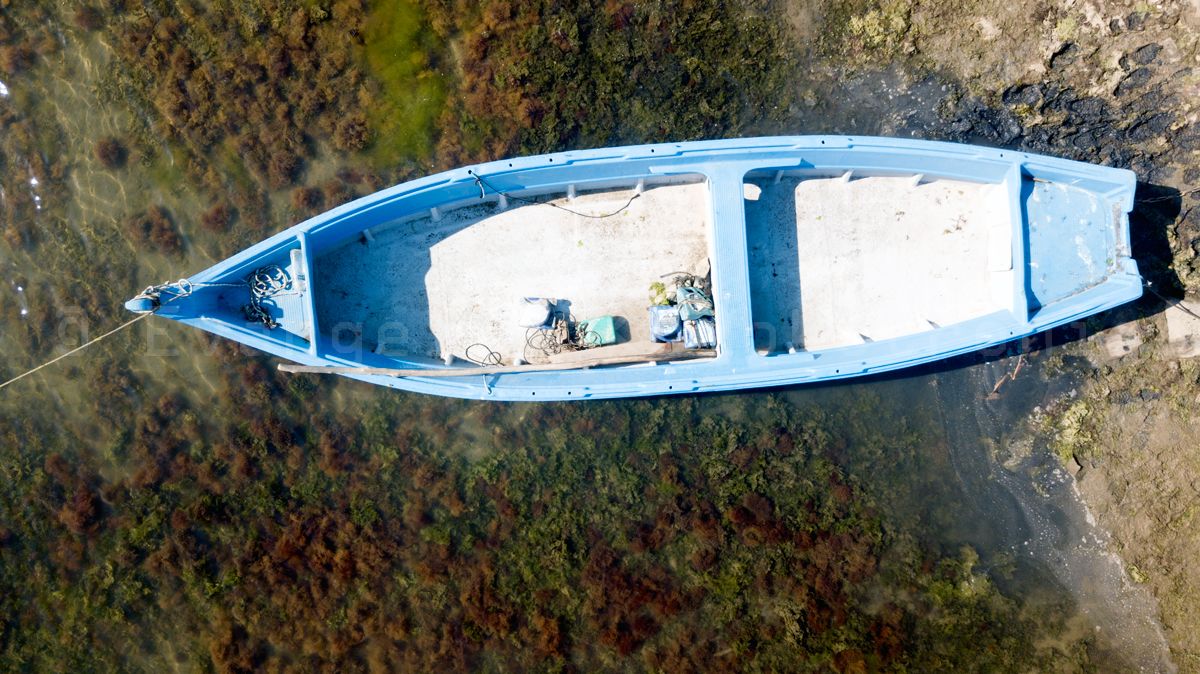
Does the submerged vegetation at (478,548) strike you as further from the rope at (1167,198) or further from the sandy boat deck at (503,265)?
the rope at (1167,198)

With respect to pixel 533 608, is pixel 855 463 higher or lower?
higher

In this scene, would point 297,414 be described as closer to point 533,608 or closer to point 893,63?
point 533,608

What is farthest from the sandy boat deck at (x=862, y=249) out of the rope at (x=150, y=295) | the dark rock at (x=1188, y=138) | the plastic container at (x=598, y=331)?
the rope at (x=150, y=295)

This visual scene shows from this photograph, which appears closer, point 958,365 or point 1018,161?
point 1018,161

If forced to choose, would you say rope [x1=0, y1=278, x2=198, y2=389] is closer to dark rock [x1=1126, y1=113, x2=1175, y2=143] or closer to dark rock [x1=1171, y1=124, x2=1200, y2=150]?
dark rock [x1=1126, y1=113, x2=1175, y2=143]

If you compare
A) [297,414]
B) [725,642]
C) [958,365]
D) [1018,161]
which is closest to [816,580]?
[725,642]

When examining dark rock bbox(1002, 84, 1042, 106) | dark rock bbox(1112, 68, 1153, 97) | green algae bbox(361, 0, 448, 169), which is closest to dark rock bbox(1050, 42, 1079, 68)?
dark rock bbox(1002, 84, 1042, 106)

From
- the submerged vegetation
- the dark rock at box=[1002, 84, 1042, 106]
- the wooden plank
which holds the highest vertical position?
the dark rock at box=[1002, 84, 1042, 106]

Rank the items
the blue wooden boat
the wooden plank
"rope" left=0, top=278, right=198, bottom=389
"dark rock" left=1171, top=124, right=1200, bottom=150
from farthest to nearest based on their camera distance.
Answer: "dark rock" left=1171, top=124, right=1200, bottom=150 < the blue wooden boat < the wooden plank < "rope" left=0, top=278, right=198, bottom=389
